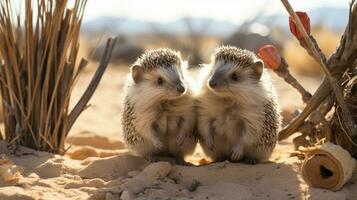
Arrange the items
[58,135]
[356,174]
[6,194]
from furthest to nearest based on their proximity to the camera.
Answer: [58,135] → [356,174] → [6,194]

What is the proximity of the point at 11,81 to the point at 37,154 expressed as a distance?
66 cm

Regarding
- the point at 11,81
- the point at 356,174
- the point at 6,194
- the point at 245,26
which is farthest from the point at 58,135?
the point at 245,26

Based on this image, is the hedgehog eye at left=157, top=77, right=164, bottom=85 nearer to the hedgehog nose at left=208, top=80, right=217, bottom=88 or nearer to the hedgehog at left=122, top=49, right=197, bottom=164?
the hedgehog at left=122, top=49, right=197, bottom=164

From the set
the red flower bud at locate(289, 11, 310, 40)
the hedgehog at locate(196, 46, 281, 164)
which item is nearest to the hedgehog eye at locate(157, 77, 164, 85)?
the hedgehog at locate(196, 46, 281, 164)

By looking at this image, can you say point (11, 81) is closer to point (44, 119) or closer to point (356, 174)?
point (44, 119)

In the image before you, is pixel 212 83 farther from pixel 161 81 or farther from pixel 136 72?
pixel 136 72

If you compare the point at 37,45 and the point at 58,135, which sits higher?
the point at 37,45

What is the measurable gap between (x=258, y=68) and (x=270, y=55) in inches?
10.6

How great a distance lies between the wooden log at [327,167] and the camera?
14.2ft

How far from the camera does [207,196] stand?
436 centimetres

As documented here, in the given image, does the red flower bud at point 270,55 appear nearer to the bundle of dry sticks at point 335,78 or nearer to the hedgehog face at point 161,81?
the bundle of dry sticks at point 335,78

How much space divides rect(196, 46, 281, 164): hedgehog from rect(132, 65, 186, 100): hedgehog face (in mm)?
239

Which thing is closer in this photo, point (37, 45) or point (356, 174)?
point (356, 174)

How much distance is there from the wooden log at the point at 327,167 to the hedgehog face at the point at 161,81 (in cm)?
120
